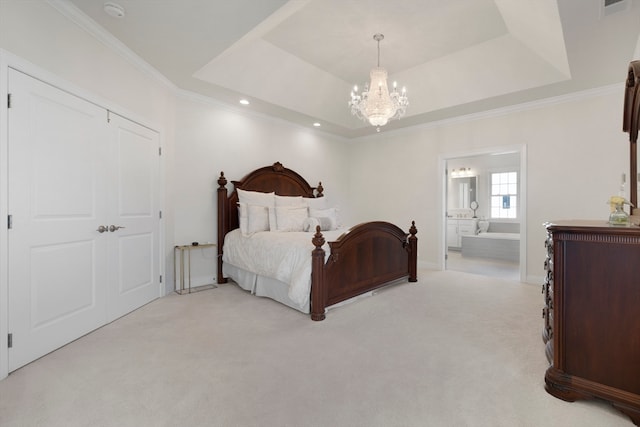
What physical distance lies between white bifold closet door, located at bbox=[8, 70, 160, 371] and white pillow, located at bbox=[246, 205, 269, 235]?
1.24 meters

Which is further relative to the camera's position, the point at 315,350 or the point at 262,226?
the point at 262,226

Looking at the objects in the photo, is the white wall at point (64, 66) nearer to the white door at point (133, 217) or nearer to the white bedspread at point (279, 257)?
the white door at point (133, 217)

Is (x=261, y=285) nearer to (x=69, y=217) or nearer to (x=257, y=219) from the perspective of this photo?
(x=257, y=219)

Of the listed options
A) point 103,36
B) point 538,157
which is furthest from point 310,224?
point 538,157

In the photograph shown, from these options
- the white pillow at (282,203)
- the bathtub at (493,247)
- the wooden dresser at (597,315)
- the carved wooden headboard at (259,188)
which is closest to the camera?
the wooden dresser at (597,315)

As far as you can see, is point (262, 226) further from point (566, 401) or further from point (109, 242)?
point (566, 401)

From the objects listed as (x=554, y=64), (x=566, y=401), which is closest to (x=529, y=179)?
(x=554, y=64)

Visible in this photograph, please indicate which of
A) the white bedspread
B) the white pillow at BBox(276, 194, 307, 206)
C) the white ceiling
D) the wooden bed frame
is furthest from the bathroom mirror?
the white bedspread

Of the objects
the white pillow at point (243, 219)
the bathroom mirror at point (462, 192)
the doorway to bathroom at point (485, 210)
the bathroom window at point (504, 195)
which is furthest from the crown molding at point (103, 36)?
the bathroom window at point (504, 195)

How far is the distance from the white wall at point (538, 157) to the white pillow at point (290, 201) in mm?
2046

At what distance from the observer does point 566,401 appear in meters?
1.68

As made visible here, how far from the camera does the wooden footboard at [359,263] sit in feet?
9.66

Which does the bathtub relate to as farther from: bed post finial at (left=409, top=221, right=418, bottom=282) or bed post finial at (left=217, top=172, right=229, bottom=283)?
bed post finial at (left=217, top=172, right=229, bottom=283)

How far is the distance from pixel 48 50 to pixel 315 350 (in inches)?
121
